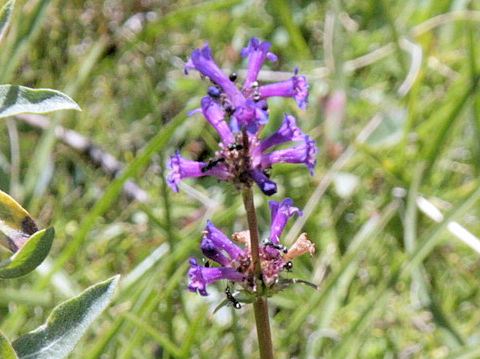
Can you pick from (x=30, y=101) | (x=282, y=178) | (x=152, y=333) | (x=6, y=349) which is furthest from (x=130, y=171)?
(x=6, y=349)

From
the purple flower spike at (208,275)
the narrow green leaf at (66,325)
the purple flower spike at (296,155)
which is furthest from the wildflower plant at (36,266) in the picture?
the purple flower spike at (296,155)

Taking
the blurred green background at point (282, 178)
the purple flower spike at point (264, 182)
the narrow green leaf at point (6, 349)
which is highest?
the blurred green background at point (282, 178)

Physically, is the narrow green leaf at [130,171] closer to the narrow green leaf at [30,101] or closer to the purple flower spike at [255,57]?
the purple flower spike at [255,57]

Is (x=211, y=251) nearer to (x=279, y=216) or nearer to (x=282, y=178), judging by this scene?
(x=279, y=216)

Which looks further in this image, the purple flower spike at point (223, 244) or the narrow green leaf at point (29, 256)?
the purple flower spike at point (223, 244)

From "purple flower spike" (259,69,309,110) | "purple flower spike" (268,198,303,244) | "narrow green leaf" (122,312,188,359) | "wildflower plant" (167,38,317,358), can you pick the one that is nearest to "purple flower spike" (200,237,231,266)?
"wildflower plant" (167,38,317,358)

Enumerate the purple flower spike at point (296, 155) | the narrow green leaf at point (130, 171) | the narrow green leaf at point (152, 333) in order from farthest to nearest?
the narrow green leaf at point (130, 171) → the narrow green leaf at point (152, 333) → the purple flower spike at point (296, 155)

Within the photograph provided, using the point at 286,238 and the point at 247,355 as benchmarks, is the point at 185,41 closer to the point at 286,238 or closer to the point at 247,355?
the point at 286,238

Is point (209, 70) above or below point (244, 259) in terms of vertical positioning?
above
